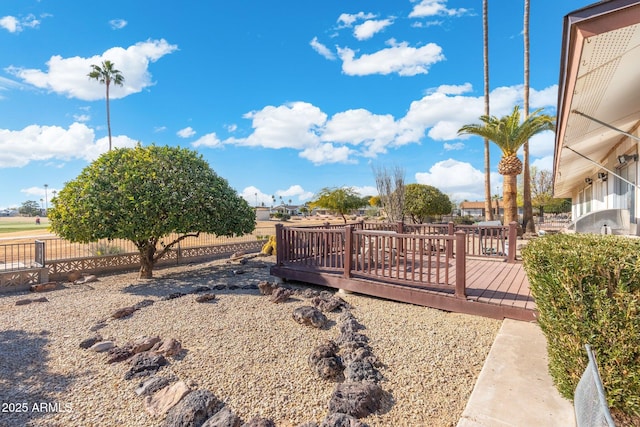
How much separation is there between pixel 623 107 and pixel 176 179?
931 cm

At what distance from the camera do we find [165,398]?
285 cm

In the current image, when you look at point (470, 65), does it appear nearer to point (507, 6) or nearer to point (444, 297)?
point (507, 6)

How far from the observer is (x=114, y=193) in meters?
7.36

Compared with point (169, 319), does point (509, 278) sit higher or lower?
higher

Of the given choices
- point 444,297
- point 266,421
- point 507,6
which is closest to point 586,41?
point 444,297

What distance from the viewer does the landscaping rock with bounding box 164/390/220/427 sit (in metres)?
2.51

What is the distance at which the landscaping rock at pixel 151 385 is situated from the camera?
9.80 feet

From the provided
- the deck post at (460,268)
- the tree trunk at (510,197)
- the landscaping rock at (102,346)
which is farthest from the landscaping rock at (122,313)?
the tree trunk at (510,197)

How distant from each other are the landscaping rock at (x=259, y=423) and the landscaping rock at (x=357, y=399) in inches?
20.3

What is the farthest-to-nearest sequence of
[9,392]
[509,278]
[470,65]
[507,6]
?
[470,65]
[507,6]
[509,278]
[9,392]

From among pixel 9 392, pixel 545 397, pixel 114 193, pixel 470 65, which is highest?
pixel 470 65

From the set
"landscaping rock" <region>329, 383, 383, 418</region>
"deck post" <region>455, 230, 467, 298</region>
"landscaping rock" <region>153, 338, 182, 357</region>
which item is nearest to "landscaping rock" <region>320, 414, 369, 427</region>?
"landscaping rock" <region>329, 383, 383, 418</region>

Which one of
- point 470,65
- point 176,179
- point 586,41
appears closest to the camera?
point 586,41

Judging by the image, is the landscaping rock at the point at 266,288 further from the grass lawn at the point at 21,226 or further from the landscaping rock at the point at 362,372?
the grass lawn at the point at 21,226
